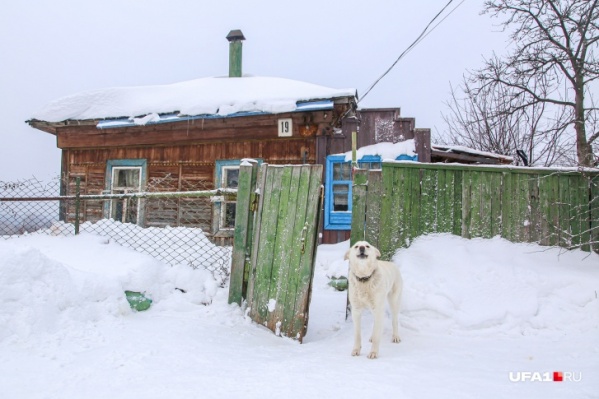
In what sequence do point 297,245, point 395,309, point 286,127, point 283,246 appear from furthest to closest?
point 286,127
point 283,246
point 297,245
point 395,309

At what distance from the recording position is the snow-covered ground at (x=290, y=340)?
2.91 m

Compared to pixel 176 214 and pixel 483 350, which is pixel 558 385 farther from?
pixel 176 214

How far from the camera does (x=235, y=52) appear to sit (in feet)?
48.9

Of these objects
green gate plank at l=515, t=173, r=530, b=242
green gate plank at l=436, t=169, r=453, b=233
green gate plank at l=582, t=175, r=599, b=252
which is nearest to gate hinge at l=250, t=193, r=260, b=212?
green gate plank at l=436, t=169, r=453, b=233

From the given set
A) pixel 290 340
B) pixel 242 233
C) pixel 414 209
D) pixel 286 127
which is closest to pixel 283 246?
pixel 242 233

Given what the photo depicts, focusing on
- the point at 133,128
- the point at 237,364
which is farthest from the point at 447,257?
the point at 133,128

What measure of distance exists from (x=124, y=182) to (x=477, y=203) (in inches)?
419

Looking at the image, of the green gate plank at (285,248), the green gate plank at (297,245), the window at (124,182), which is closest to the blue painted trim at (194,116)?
the window at (124,182)

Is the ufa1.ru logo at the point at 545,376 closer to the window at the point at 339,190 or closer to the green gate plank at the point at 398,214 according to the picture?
the green gate plank at the point at 398,214

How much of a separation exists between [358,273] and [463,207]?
225 centimetres

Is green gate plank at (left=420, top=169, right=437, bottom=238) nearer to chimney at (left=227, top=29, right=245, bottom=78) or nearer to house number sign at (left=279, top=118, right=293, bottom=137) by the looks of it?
house number sign at (left=279, top=118, right=293, bottom=137)

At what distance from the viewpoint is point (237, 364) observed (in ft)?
11.4

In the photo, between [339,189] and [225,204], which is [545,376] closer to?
[339,189]

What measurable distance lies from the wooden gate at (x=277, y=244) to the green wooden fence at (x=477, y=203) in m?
0.89
